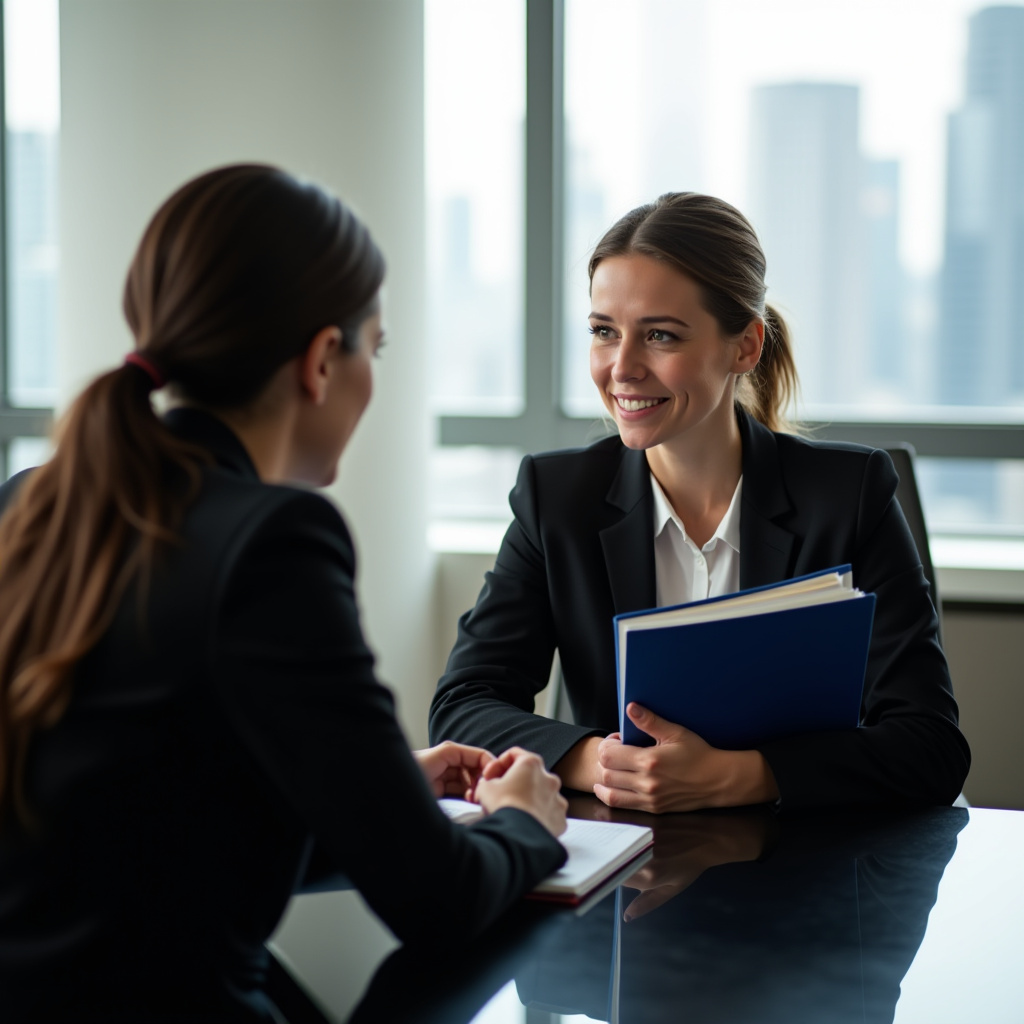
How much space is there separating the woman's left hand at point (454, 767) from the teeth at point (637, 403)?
0.69 m

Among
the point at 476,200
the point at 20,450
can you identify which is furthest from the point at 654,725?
the point at 20,450

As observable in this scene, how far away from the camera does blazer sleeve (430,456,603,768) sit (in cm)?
156

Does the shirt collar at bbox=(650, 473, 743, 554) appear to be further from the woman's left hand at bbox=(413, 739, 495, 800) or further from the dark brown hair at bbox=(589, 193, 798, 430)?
the woman's left hand at bbox=(413, 739, 495, 800)

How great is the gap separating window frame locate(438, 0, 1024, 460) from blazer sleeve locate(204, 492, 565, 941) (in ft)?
8.65

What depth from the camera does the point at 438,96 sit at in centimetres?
384

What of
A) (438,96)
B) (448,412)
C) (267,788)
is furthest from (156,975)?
(438,96)

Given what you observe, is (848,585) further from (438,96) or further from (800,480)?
(438,96)

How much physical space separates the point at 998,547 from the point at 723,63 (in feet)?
5.49

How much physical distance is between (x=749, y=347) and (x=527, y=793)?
1026 mm

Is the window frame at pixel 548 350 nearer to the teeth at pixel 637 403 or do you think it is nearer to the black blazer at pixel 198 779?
A: the teeth at pixel 637 403

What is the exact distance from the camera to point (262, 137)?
310cm

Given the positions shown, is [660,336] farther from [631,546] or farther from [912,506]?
[912,506]

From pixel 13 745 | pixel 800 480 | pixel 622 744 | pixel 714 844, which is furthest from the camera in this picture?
pixel 800 480

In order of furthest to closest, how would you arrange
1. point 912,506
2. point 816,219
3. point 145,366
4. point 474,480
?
point 474,480 → point 816,219 → point 912,506 → point 145,366
